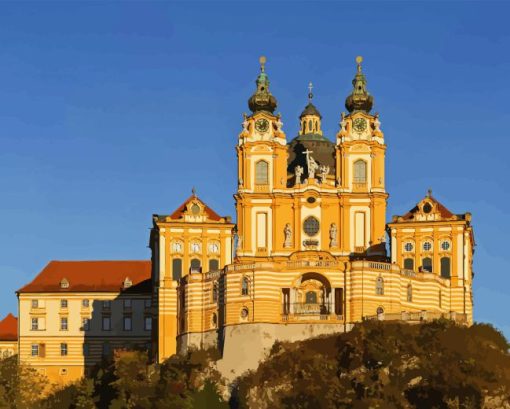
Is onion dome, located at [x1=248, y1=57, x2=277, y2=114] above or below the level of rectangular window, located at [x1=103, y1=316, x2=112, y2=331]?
above

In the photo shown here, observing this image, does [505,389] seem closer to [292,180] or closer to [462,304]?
[462,304]

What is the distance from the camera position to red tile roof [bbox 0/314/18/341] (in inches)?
7109

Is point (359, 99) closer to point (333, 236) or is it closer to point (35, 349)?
point (333, 236)

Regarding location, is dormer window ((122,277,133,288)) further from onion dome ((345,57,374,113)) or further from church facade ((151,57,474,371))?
onion dome ((345,57,374,113))

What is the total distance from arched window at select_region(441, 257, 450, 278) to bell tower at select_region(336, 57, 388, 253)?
6.03m

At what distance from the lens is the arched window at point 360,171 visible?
150875 mm

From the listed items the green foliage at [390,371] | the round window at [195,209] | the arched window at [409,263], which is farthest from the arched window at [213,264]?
the green foliage at [390,371]

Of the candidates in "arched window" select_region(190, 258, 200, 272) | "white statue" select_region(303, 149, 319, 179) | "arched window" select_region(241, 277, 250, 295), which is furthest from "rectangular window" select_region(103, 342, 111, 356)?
"arched window" select_region(241, 277, 250, 295)

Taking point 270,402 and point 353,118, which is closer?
point 270,402

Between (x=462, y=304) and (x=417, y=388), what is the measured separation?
27.1 m

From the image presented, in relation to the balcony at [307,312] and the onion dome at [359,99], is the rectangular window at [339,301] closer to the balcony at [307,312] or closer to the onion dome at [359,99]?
the balcony at [307,312]

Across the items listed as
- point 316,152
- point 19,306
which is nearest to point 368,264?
point 316,152

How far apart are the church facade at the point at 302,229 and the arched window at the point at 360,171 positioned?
0.10 m

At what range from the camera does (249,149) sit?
15162 cm
